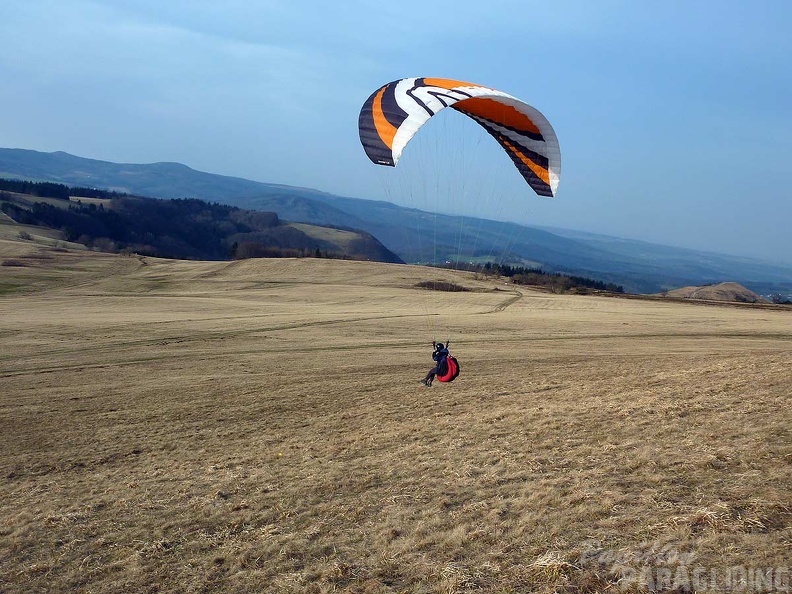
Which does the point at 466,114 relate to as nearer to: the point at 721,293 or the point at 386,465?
the point at 386,465

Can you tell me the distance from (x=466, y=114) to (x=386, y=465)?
11.7 metres

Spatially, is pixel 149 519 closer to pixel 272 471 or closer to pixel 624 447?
pixel 272 471

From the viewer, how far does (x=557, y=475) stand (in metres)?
9.97

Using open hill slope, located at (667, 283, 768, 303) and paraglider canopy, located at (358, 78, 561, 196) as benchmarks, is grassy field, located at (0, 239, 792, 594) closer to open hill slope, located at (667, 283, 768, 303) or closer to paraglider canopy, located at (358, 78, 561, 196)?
paraglider canopy, located at (358, 78, 561, 196)

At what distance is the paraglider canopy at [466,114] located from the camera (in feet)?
50.4

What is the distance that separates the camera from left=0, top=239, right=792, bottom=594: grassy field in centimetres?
729

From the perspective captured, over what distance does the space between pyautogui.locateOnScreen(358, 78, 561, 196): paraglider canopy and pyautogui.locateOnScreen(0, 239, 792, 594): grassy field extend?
6919mm

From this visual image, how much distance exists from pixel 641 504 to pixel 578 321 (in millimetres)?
31505

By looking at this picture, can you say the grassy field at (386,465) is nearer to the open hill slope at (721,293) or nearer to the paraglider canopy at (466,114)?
the paraglider canopy at (466,114)

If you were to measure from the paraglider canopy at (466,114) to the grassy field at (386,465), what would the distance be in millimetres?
6919

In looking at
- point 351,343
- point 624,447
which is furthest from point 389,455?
point 351,343

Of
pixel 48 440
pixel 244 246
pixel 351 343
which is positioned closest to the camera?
pixel 48 440

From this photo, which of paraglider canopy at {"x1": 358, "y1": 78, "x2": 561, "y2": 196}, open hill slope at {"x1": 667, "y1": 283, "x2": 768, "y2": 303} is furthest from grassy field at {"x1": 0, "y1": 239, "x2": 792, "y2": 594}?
open hill slope at {"x1": 667, "y1": 283, "x2": 768, "y2": 303}

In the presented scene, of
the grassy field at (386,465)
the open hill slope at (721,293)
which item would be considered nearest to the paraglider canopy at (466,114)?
the grassy field at (386,465)
